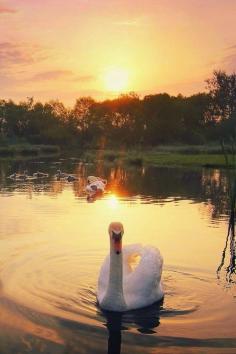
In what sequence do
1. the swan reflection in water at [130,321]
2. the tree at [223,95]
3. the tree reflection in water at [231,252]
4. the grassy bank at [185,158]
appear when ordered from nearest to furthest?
1. the swan reflection in water at [130,321]
2. the tree reflection in water at [231,252]
3. the grassy bank at [185,158]
4. the tree at [223,95]

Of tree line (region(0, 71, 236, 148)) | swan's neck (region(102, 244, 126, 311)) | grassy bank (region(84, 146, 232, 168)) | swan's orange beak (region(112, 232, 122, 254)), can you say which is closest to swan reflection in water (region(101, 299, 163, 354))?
swan's neck (region(102, 244, 126, 311))

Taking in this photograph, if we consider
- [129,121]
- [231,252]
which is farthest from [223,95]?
[231,252]

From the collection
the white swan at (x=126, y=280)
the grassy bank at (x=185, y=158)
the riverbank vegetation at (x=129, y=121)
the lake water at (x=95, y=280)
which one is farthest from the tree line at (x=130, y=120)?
the white swan at (x=126, y=280)

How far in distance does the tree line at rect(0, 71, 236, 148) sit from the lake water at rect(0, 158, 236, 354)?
71.9 meters

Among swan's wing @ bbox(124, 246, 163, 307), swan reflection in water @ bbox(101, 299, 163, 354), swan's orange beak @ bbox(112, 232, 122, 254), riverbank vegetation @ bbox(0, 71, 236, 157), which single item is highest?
riverbank vegetation @ bbox(0, 71, 236, 157)

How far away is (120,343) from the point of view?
8.91m

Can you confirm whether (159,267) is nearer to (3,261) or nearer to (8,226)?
(3,261)

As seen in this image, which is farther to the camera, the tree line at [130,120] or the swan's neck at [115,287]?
the tree line at [130,120]

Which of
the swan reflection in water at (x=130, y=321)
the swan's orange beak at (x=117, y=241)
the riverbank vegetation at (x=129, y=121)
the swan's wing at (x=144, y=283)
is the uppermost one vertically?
the riverbank vegetation at (x=129, y=121)

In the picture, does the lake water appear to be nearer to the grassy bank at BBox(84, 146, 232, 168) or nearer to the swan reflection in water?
the swan reflection in water

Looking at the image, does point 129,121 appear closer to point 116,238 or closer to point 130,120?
point 130,120

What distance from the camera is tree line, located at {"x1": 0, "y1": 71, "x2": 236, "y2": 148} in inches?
4562

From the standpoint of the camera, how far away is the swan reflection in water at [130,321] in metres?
9.26

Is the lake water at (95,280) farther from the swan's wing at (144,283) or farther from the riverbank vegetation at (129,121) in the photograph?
the riverbank vegetation at (129,121)
